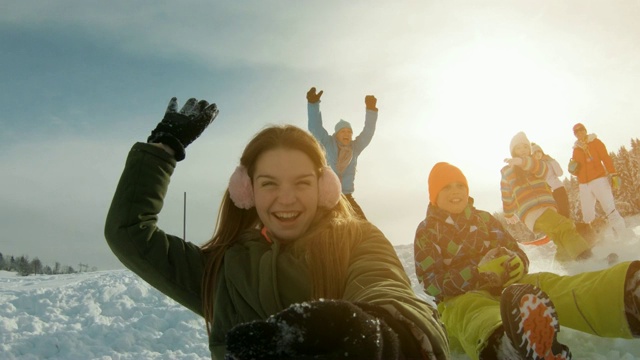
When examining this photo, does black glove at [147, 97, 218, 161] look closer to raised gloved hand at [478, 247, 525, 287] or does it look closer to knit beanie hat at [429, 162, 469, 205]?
raised gloved hand at [478, 247, 525, 287]

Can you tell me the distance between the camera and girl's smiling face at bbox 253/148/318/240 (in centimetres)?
223

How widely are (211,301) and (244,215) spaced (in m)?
0.49

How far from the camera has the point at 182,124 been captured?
235 cm

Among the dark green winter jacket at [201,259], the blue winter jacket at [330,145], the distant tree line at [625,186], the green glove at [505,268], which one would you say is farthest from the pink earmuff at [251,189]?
the distant tree line at [625,186]

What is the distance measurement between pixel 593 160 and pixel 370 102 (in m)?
4.37

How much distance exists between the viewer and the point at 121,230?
2.11 m

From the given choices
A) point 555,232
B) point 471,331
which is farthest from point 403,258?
point 471,331

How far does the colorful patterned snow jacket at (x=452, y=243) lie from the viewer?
14.9ft

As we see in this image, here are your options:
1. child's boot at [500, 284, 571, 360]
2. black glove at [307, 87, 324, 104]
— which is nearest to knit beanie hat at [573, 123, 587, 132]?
black glove at [307, 87, 324, 104]

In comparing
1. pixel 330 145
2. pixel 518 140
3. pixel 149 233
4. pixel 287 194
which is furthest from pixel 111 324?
pixel 518 140

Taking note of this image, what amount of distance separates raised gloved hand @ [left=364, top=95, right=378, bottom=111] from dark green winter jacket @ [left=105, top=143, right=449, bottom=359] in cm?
661

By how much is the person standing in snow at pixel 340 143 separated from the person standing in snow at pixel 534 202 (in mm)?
2281

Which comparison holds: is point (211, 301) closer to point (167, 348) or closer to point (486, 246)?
point (486, 246)

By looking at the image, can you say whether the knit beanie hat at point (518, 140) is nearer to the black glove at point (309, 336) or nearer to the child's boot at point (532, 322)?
the child's boot at point (532, 322)
